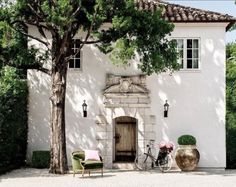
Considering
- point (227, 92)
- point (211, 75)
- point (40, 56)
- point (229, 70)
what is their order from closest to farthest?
point (40, 56), point (211, 75), point (227, 92), point (229, 70)

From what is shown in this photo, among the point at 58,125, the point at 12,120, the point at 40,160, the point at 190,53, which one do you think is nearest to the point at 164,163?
the point at 58,125

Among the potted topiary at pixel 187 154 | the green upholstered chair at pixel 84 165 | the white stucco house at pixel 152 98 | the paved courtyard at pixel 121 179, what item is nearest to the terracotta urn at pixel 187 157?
the potted topiary at pixel 187 154

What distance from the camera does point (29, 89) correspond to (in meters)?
21.0

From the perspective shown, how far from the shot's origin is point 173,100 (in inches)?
817

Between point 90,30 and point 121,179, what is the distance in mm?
5350

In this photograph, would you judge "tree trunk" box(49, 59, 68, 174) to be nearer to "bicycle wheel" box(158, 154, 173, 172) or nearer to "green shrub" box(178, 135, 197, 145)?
"bicycle wheel" box(158, 154, 173, 172)

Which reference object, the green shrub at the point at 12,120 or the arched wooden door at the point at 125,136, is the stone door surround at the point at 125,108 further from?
the green shrub at the point at 12,120

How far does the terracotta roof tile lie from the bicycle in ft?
17.8

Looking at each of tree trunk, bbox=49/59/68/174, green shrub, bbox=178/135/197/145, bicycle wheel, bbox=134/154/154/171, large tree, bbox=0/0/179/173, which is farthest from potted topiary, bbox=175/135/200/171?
tree trunk, bbox=49/59/68/174

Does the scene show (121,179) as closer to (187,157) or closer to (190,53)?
(187,157)

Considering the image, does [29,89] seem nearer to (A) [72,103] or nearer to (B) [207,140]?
(A) [72,103]

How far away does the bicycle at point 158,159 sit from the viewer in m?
19.3

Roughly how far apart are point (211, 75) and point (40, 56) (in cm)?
731

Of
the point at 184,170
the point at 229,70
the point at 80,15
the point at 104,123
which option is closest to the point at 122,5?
the point at 80,15
